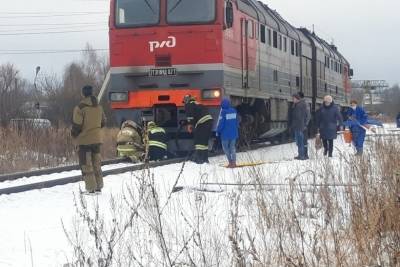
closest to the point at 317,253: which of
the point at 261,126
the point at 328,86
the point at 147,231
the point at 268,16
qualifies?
the point at 147,231

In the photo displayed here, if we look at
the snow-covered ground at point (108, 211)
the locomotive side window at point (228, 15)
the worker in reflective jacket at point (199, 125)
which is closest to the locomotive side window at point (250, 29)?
the locomotive side window at point (228, 15)

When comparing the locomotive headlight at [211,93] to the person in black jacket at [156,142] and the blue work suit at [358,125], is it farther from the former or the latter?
the blue work suit at [358,125]

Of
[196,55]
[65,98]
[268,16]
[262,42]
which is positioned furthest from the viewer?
[65,98]

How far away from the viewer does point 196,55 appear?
14.8m

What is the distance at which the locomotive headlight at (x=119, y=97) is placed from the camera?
1520 cm

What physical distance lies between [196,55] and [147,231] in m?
9.03

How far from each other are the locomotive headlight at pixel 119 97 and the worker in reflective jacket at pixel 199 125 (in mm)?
1642

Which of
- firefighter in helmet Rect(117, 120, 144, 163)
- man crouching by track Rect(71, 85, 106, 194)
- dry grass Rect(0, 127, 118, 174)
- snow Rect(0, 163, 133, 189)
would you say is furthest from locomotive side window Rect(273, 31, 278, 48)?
man crouching by track Rect(71, 85, 106, 194)

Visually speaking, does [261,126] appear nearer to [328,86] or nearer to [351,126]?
[351,126]

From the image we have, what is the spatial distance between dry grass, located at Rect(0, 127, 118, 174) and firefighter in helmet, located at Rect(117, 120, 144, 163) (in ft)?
8.04

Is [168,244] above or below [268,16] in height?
below

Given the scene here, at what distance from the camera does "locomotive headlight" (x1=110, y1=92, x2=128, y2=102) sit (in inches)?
598

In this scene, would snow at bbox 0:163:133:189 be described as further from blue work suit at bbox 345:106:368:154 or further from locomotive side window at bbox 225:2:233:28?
blue work suit at bbox 345:106:368:154

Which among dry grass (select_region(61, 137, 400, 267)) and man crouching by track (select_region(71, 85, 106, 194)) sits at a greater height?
man crouching by track (select_region(71, 85, 106, 194))
